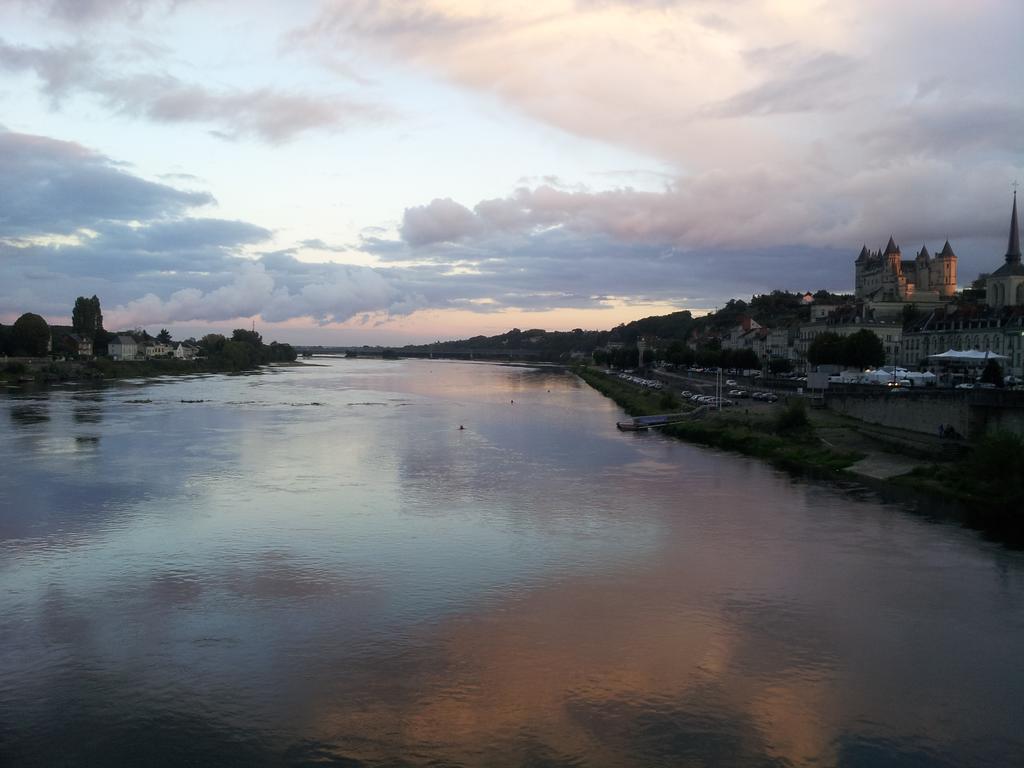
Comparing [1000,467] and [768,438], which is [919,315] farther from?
[1000,467]

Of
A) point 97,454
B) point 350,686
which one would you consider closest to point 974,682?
point 350,686

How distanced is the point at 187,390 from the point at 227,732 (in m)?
48.0

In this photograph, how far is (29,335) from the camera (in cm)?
6059

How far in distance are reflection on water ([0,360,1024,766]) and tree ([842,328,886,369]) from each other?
64.4 ft

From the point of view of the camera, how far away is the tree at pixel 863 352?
3562cm

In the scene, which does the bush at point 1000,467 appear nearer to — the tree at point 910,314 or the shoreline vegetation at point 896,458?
the shoreline vegetation at point 896,458

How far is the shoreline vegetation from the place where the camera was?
1555cm

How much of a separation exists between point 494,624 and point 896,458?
14.6 m

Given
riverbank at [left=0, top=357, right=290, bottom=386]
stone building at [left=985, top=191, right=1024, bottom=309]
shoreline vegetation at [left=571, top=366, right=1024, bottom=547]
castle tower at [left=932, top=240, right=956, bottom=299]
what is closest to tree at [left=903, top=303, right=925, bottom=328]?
stone building at [left=985, top=191, right=1024, bottom=309]

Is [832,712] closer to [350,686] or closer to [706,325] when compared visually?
[350,686]

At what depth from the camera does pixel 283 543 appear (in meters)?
13.2

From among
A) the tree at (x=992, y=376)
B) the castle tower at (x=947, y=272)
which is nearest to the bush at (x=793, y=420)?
the tree at (x=992, y=376)

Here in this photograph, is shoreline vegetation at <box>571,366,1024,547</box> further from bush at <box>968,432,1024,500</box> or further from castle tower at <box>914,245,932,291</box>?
castle tower at <box>914,245,932,291</box>

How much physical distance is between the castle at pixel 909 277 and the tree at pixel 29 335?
66.6m
